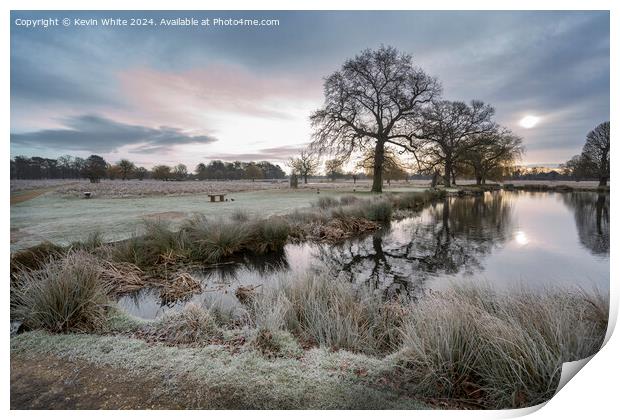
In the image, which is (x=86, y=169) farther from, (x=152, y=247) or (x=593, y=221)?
(x=593, y=221)

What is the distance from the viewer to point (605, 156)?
258cm

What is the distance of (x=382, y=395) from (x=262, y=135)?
10.9 feet

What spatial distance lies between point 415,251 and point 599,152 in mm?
3714

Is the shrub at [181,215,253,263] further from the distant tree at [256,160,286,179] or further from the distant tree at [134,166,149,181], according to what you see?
the distant tree at [256,160,286,179]

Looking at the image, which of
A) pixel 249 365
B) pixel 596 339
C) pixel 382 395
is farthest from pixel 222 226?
pixel 596 339

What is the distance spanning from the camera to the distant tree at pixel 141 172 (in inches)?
165

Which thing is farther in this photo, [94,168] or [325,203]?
[325,203]

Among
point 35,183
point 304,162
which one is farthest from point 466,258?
point 304,162

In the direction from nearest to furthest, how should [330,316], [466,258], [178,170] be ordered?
1. [330,316]
2. [178,170]
3. [466,258]

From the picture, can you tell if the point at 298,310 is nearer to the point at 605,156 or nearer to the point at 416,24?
the point at 416,24

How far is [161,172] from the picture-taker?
4.72m

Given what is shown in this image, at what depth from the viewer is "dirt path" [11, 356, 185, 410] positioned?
1.68 metres

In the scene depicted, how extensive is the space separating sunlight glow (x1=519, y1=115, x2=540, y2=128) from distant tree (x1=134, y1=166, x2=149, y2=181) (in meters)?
5.15

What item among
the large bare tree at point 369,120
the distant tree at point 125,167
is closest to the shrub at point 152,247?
the distant tree at point 125,167
